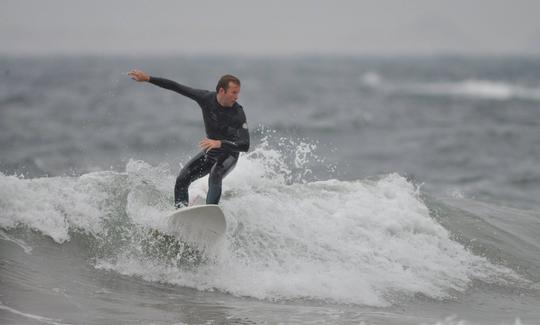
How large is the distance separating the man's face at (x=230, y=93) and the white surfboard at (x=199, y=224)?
45.0 inches

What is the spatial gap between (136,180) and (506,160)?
16.4 meters

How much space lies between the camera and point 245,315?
721 centimetres

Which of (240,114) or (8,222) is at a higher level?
(240,114)

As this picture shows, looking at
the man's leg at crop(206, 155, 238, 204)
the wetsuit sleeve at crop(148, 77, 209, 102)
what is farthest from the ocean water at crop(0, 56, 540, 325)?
the wetsuit sleeve at crop(148, 77, 209, 102)

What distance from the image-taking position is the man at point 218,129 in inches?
320

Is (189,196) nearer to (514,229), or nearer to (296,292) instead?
(296,292)

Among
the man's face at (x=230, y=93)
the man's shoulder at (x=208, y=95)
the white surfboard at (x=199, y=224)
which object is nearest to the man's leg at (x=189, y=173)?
the white surfboard at (x=199, y=224)

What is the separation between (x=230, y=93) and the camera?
8.10m

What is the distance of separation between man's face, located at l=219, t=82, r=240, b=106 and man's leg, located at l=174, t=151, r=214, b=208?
0.75 metres

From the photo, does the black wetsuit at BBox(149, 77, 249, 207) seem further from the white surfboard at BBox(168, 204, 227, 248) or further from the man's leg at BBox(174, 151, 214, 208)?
the white surfboard at BBox(168, 204, 227, 248)

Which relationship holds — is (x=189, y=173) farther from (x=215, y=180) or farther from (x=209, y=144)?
(x=209, y=144)

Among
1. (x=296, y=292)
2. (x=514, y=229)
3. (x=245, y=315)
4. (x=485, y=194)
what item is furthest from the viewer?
(x=485, y=194)

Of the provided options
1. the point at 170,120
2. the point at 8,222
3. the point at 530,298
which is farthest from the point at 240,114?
the point at 170,120

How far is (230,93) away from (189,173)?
1094 mm
